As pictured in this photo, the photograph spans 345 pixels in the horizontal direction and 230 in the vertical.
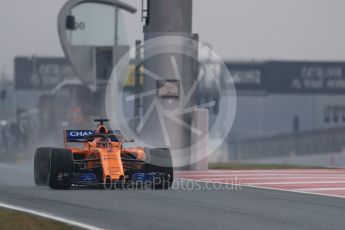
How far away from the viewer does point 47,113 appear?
6594 centimetres

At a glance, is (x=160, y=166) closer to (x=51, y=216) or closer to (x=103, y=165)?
(x=103, y=165)

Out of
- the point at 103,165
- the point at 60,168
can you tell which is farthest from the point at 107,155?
the point at 60,168

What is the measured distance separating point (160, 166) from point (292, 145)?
61.8m

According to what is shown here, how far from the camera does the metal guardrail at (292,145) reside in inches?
2928

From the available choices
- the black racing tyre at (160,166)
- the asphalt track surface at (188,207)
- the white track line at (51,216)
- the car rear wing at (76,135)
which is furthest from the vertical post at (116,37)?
the white track line at (51,216)

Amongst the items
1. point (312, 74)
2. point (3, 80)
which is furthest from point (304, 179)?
point (3, 80)

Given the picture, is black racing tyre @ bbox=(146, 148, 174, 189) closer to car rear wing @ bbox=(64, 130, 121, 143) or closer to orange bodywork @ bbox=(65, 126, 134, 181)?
orange bodywork @ bbox=(65, 126, 134, 181)

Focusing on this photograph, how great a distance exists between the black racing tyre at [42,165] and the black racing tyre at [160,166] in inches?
68.9

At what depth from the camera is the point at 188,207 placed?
15930 mm

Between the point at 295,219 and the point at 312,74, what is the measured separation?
6754 cm

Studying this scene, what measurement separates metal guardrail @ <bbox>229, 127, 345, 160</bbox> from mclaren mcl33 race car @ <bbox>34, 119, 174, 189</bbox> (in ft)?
171

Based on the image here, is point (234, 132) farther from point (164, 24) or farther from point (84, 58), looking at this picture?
point (164, 24)

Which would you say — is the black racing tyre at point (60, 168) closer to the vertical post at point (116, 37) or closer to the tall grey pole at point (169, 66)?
the tall grey pole at point (169, 66)

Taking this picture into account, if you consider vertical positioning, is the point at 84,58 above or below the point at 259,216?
above
